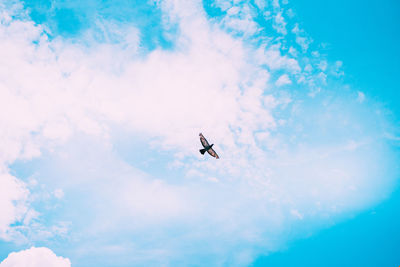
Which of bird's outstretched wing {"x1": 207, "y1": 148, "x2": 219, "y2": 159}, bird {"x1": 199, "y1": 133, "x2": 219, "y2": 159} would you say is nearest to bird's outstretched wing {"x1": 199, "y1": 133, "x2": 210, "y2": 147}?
bird {"x1": 199, "y1": 133, "x2": 219, "y2": 159}

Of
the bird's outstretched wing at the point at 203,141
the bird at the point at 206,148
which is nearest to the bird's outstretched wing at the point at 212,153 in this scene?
the bird at the point at 206,148

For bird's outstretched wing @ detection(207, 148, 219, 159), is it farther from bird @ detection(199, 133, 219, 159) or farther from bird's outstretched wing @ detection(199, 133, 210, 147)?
bird's outstretched wing @ detection(199, 133, 210, 147)

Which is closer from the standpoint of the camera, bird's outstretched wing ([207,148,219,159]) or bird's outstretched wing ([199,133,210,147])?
bird's outstretched wing ([199,133,210,147])

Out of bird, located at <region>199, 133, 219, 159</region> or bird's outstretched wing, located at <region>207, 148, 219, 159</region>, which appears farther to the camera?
bird's outstretched wing, located at <region>207, 148, 219, 159</region>

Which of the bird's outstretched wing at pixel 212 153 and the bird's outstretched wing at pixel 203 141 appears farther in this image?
the bird's outstretched wing at pixel 212 153

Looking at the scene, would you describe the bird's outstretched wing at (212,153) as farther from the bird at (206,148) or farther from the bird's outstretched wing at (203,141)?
the bird's outstretched wing at (203,141)

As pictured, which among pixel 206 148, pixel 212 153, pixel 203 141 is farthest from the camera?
pixel 212 153

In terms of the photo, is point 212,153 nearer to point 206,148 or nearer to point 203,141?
point 206,148

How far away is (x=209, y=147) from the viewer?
63.8 feet

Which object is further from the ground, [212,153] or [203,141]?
[203,141]

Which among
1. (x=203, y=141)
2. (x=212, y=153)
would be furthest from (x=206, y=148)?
(x=212, y=153)

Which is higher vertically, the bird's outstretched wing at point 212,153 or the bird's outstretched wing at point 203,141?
the bird's outstretched wing at point 203,141

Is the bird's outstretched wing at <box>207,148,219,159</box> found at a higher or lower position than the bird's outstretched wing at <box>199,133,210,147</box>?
lower

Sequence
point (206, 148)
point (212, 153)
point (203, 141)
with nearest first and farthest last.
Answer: point (203, 141) → point (206, 148) → point (212, 153)
